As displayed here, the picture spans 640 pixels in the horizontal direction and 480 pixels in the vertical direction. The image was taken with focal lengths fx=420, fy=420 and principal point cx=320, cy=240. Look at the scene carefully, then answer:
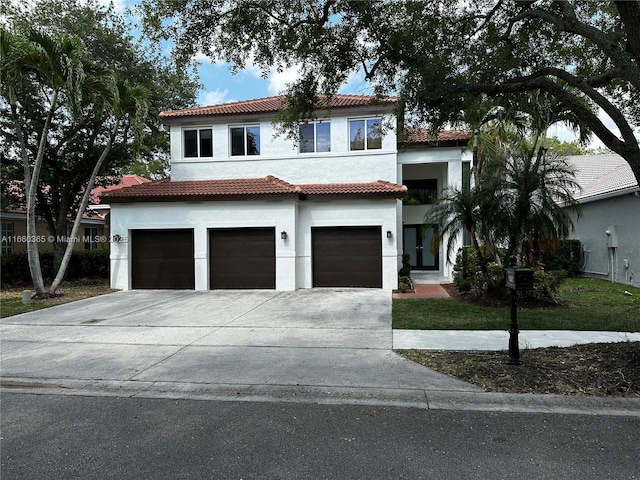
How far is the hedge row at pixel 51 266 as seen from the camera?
17.2m

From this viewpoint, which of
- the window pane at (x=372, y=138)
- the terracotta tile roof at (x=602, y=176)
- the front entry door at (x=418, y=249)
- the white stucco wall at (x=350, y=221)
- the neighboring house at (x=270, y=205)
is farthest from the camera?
the front entry door at (x=418, y=249)

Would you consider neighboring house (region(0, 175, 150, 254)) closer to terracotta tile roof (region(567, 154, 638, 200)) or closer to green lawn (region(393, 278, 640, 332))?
green lawn (region(393, 278, 640, 332))

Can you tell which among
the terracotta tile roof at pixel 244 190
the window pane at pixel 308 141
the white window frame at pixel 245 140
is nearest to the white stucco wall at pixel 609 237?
the terracotta tile roof at pixel 244 190

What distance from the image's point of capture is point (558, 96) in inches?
230

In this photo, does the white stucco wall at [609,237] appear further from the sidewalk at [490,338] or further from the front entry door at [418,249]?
the sidewalk at [490,338]

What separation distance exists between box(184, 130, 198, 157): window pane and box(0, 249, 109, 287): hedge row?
707cm

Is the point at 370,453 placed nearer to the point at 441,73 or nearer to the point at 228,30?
the point at 441,73

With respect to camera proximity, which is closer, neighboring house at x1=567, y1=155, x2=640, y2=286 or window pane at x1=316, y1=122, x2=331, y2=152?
neighboring house at x1=567, y1=155, x2=640, y2=286

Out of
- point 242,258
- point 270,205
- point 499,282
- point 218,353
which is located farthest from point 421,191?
point 218,353

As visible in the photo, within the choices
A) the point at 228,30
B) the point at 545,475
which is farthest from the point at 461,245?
the point at 545,475

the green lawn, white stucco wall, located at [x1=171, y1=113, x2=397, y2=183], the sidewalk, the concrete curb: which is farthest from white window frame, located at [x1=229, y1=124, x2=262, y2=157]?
the concrete curb

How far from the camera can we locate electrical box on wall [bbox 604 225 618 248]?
50.0 ft

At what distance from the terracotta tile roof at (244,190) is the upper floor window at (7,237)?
37.0 ft

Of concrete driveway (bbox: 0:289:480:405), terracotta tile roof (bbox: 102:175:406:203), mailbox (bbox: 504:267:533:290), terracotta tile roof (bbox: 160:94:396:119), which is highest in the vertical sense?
terracotta tile roof (bbox: 160:94:396:119)
